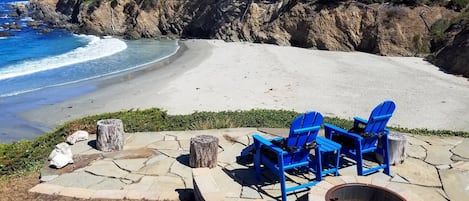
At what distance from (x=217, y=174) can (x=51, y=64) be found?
22608 millimetres

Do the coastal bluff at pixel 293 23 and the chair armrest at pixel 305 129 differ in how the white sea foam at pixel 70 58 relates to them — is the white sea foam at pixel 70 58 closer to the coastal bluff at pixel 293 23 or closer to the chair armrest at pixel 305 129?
the coastal bluff at pixel 293 23

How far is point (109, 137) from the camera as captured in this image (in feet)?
26.8

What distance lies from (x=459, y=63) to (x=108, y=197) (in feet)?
63.0

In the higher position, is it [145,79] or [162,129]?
[162,129]

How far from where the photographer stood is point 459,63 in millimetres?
20391

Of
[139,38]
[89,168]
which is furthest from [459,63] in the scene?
[139,38]

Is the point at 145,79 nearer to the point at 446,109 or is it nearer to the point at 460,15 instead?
the point at 446,109

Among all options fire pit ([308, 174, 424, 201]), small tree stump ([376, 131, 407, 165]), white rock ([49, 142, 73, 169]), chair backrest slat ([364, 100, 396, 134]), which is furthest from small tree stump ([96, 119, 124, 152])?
small tree stump ([376, 131, 407, 165])

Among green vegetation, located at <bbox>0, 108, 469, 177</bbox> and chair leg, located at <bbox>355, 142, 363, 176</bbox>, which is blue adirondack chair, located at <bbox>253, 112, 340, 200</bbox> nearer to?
chair leg, located at <bbox>355, 142, 363, 176</bbox>

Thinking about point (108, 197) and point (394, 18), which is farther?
point (394, 18)

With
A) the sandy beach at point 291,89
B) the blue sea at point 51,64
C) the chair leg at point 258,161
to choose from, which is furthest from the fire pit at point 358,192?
the blue sea at point 51,64

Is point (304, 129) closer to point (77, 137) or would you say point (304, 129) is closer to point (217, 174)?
point (217, 174)

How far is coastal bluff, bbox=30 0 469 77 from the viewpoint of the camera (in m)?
25.9

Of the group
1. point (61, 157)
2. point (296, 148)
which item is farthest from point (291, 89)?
point (296, 148)
